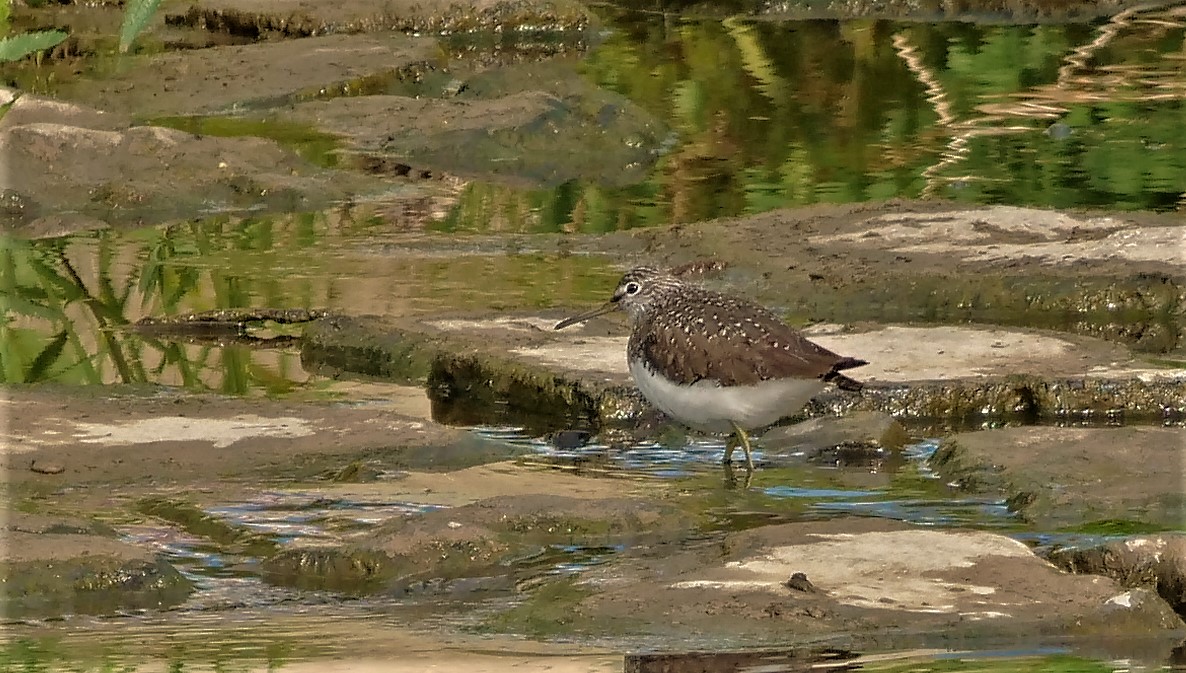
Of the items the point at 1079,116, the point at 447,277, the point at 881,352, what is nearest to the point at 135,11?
the point at 881,352

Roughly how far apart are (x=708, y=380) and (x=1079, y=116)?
5667 mm

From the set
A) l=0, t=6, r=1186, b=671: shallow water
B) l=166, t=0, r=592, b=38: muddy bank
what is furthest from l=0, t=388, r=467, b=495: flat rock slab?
l=166, t=0, r=592, b=38: muddy bank

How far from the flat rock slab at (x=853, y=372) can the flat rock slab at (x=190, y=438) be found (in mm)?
531

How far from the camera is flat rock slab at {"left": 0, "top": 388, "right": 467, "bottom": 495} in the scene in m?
5.47

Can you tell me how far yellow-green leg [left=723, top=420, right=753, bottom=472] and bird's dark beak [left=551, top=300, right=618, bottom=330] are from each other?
73 centimetres

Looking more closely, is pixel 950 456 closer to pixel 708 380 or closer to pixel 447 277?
pixel 708 380

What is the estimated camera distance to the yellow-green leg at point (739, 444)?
5.90m

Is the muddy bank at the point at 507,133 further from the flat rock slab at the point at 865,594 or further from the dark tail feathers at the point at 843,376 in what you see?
the flat rock slab at the point at 865,594

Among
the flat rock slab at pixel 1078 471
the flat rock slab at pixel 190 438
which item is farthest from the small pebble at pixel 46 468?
the flat rock slab at pixel 1078 471

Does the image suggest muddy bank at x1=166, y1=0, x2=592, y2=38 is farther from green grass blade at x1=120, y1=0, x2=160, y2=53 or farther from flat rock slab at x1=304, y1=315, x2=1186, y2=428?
green grass blade at x1=120, y1=0, x2=160, y2=53

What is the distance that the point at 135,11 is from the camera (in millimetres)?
4473

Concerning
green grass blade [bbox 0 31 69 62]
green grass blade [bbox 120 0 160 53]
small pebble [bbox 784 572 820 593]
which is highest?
green grass blade [bbox 120 0 160 53]

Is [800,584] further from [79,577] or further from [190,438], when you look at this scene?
[190,438]

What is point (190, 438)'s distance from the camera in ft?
18.7
